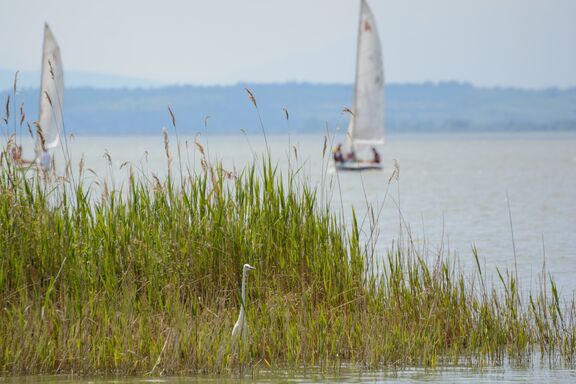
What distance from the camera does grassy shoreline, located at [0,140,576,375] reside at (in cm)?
841

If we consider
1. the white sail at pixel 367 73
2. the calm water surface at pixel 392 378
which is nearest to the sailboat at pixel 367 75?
the white sail at pixel 367 73

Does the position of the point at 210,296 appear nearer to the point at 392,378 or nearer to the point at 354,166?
the point at 392,378

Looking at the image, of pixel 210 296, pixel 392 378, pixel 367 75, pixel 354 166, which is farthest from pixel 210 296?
pixel 354 166

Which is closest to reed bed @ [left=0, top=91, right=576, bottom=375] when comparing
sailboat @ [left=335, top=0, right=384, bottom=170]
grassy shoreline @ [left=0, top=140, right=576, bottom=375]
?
grassy shoreline @ [left=0, top=140, right=576, bottom=375]

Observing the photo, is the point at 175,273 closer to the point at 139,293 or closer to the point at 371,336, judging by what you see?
the point at 139,293

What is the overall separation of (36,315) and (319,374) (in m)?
2.19

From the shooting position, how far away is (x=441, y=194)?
2050 inches

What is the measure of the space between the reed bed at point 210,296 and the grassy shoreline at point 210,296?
1cm

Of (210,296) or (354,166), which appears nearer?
(210,296)

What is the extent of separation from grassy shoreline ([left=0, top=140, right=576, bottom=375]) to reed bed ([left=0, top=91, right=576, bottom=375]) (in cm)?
1

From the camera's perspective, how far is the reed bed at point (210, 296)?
8406 millimetres

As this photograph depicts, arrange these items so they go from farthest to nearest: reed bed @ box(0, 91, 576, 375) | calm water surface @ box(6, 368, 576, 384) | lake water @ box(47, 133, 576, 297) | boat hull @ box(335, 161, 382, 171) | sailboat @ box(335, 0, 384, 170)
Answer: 1. boat hull @ box(335, 161, 382, 171)
2. sailboat @ box(335, 0, 384, 170)
3. lake water @ box(47, 133, 576, 297)
4. reed bed @ box(0, 91, 576, 375)
5. calm water surface @ box(6, 368, 576, 384)

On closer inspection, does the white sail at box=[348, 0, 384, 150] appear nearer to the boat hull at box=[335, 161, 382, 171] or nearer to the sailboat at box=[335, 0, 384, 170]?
the sailboat at box=[335, 0, 384, 170]

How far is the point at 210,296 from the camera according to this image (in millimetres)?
9547
